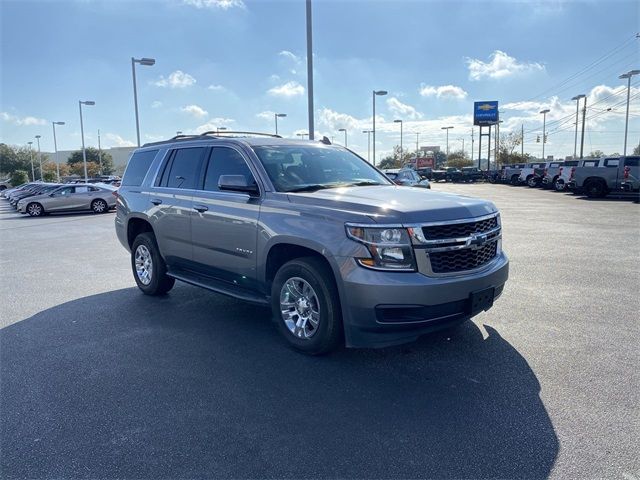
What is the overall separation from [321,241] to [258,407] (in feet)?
4.62

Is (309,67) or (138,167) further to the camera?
(309,67)

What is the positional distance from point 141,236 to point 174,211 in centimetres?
104

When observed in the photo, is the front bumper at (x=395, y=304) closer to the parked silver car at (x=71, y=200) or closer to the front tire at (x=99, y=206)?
the parked silver car at (x=71, y=200)

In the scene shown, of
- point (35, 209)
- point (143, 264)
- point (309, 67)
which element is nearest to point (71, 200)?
point (35, 209)

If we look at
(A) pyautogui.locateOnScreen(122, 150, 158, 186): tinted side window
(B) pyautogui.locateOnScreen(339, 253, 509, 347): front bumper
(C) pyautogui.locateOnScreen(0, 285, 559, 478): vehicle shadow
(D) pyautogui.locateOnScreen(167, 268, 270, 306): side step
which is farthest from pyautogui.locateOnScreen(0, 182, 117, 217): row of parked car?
(B) pyautogui.locateOnScreen(339, 253, 509, 347): front bumper

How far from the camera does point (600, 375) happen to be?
3.95 metres

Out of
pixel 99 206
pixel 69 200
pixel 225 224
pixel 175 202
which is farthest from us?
pixel 99 206

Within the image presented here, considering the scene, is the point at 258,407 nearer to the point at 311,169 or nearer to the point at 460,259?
the point at 460,259

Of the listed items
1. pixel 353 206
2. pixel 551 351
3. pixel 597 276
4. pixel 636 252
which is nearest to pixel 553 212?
pixel 636 252

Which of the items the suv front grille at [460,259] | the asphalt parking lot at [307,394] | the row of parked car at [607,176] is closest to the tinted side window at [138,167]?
the asphalt parking lot at [307,394]

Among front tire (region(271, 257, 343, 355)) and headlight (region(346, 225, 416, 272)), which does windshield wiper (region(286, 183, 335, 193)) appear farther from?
headlight (region(346, 225, 416, 272))

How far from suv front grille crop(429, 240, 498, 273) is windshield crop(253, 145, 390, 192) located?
1.51 meters

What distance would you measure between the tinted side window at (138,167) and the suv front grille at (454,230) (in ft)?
14.5

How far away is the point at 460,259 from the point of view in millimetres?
4074
